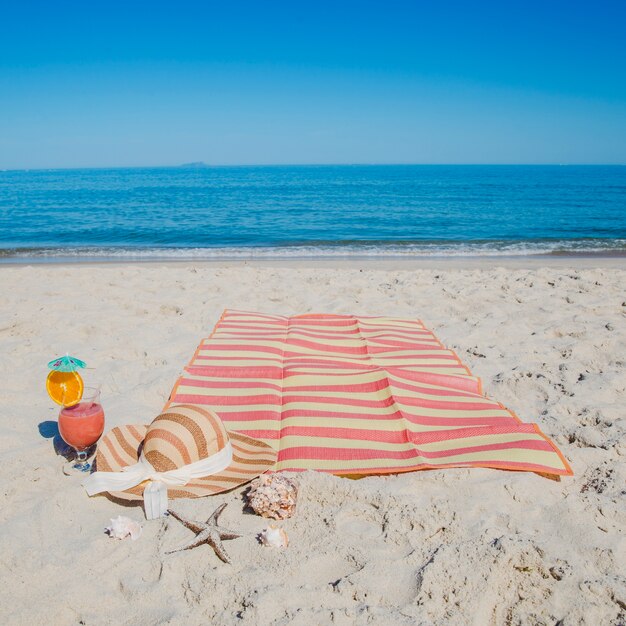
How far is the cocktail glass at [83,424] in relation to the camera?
3.26 m

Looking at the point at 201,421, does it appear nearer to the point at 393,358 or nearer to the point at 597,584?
the point at 597,584

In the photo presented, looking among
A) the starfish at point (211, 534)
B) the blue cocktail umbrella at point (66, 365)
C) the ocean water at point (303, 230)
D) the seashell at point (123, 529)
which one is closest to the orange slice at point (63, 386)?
the blue cocktail umbrella at point (66, 365)

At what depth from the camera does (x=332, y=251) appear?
15453 mm

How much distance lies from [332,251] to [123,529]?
13224 millimetres

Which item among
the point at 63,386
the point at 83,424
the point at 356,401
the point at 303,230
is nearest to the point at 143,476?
the point at 83,424

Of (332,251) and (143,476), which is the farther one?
(332,251)

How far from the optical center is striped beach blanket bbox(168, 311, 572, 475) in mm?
3459

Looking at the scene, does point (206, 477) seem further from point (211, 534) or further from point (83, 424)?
point (83, 424)

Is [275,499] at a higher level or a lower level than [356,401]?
higher

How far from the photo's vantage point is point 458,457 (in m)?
3.44

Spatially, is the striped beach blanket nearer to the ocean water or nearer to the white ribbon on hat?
the white ribbon on hat

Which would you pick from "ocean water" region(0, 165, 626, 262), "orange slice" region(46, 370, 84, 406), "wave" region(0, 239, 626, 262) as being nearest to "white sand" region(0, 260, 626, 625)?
"orange slice" region(46, 370, 84, 406)

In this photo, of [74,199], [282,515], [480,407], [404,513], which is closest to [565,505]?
[404,513]

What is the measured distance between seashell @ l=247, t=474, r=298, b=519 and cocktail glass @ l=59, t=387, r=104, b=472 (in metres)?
1.19
